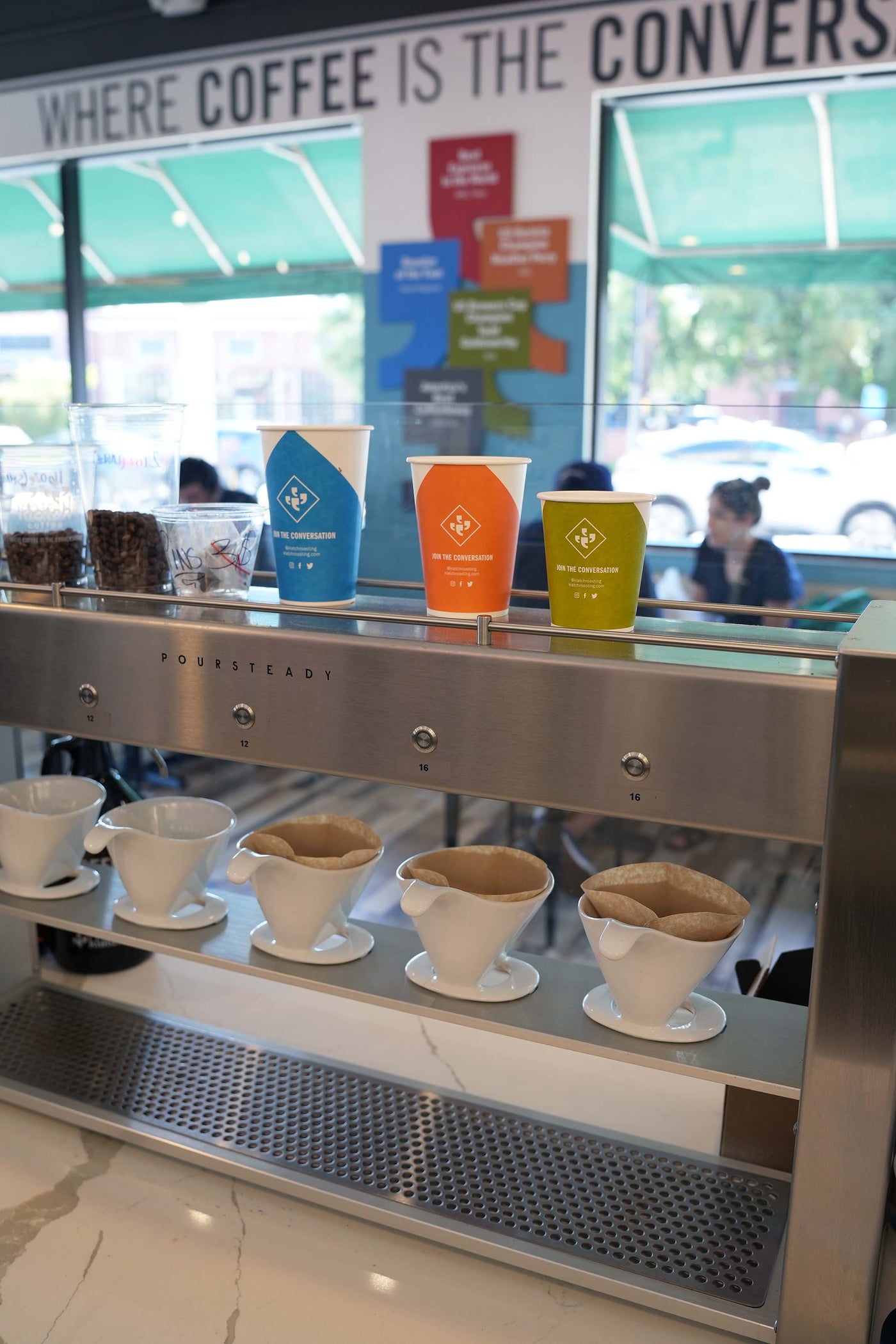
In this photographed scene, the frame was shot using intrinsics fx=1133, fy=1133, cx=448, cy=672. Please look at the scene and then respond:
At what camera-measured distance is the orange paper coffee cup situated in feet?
2.74

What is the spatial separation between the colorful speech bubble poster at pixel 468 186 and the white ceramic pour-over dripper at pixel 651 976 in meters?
3.11

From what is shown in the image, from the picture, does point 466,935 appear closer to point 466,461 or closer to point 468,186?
point 466,461

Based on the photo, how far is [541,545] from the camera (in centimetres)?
137

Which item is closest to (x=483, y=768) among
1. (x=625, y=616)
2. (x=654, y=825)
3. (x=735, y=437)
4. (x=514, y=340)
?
(x=625, y=616)

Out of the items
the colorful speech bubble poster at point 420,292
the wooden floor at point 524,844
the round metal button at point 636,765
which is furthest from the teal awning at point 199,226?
the round metal button at point 636,765

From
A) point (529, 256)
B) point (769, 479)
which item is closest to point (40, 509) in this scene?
point (769, 479)

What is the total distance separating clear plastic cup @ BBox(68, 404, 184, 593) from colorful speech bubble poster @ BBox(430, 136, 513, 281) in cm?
275

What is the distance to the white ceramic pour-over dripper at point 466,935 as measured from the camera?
0.86 m

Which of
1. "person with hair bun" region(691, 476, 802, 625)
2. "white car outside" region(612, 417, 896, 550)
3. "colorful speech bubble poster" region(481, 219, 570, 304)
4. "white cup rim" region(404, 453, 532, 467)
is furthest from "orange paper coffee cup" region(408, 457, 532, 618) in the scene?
"colorful speech bubble poster" region(481, 219, 570, 304)

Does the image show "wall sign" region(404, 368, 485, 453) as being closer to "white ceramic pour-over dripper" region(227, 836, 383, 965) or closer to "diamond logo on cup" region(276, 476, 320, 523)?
"diamond logo on cup" region(276, 476, 320, 523)

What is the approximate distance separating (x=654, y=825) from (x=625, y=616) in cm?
268

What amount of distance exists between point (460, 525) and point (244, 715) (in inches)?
9.1

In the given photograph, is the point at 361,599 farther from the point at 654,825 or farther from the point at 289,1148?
the point at 654,825

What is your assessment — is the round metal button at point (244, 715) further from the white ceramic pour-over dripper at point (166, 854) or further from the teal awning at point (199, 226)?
the teal awning at point (199, 226)
